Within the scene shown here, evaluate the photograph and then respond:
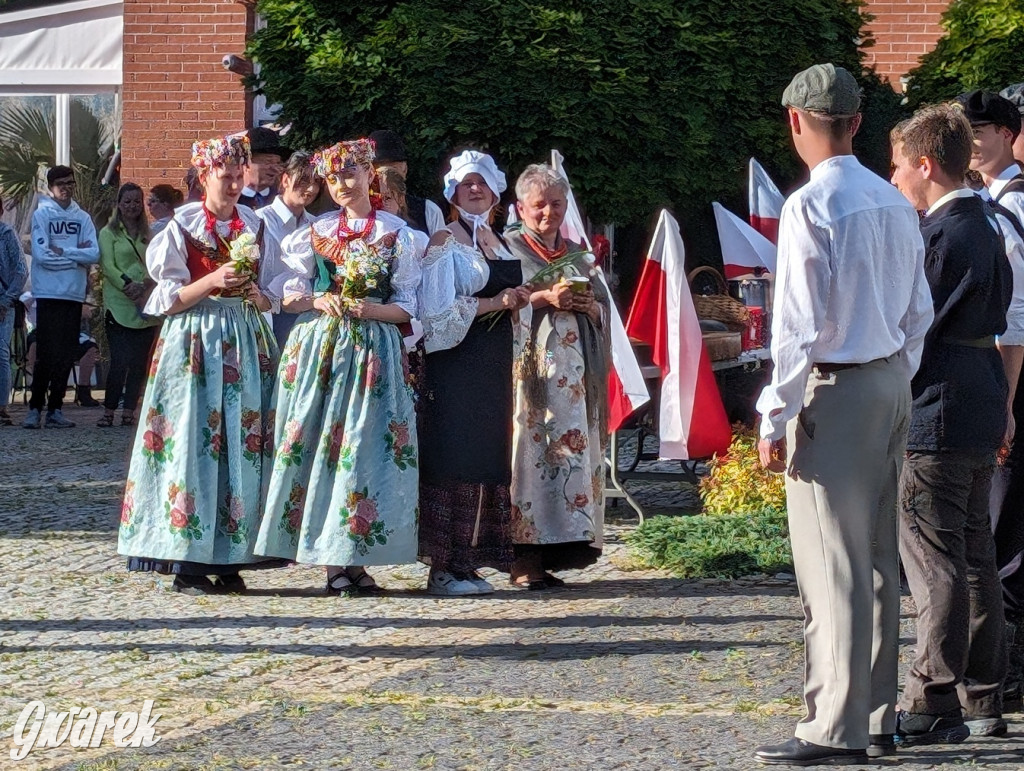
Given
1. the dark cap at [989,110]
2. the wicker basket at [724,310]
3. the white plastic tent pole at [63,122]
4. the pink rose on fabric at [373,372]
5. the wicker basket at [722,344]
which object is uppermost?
the white plastic tent pole at [63,122]

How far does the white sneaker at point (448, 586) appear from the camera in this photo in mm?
7305

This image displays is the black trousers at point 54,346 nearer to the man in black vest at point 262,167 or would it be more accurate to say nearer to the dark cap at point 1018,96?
the man in black vest at point 262,167

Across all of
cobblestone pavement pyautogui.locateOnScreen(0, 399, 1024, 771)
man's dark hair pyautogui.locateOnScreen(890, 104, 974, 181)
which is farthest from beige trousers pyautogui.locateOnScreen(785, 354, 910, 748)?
man's dark hair pyautogui.locateOnScreen(890, 104, 974, 181)

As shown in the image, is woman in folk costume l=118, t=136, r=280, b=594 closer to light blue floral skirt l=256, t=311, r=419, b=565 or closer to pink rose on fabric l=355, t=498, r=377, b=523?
light blue floral skirt l=256, t=311, r=419, b=565

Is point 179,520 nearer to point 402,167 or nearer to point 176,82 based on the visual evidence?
point 402,167

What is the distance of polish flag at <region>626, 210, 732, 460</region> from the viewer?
29.6 feet

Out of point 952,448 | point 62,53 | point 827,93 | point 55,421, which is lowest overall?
point 55,421

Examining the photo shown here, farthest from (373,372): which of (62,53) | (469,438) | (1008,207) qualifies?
(62,53)

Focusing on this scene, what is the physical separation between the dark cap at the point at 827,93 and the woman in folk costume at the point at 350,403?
113 inches

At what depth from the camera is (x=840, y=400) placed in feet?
14.8

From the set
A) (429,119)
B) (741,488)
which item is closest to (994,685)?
(741,488)

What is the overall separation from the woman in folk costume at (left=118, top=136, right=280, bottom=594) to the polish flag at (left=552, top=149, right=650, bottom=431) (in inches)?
76.6

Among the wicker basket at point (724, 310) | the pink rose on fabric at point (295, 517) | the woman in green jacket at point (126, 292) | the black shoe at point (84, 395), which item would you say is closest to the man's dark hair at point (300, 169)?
the pink rose on fabric at point (295, 517)

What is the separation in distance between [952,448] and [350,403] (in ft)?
9.94
